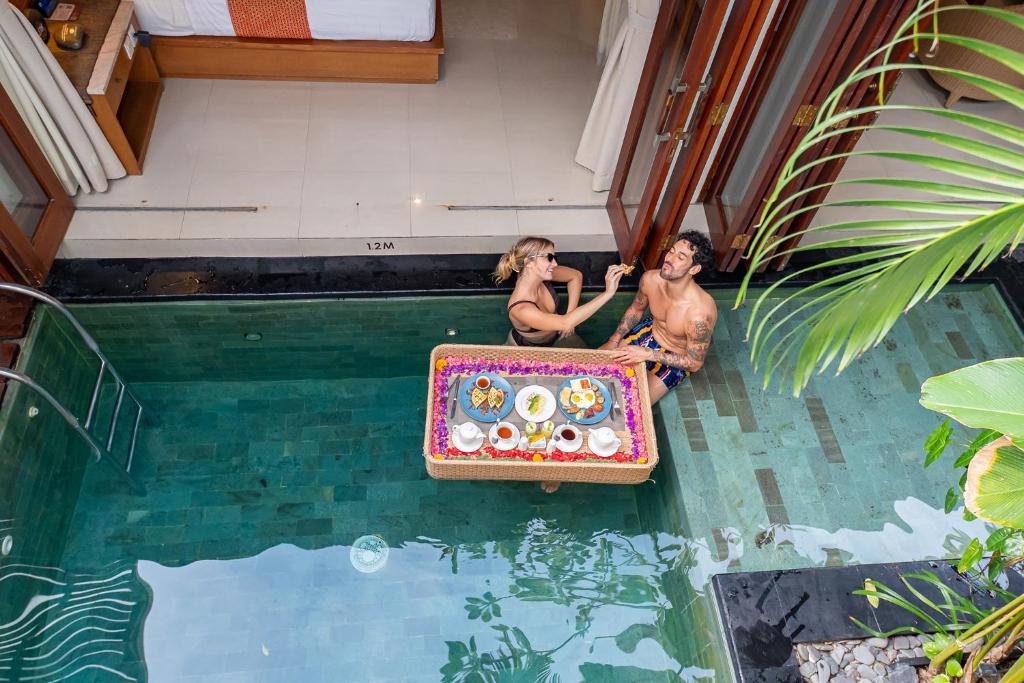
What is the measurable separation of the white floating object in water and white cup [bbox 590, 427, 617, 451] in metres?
1.36

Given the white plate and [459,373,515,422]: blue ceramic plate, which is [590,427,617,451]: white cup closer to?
the white plate

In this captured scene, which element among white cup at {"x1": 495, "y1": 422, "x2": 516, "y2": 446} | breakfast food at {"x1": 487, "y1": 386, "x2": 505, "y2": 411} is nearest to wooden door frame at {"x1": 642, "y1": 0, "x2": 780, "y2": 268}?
breakfast food at {"x1": 487, "y1": 386, "x2": 505, "y2": 411}

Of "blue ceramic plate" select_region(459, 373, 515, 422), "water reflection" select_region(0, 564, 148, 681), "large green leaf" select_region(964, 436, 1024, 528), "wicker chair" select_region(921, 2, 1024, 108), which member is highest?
"large green leaf" select_region(964, 436, 1024, 528)

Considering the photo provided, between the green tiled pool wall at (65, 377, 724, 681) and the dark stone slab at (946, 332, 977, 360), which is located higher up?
the dark stone slab at (946, 332, 977, 360)

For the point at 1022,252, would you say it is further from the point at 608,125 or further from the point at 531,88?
the point at 531,88

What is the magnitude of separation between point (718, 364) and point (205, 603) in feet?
10.1

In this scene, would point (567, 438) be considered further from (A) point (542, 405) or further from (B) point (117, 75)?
(B) point (117, 75)

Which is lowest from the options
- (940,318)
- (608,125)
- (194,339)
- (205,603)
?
(205,603)

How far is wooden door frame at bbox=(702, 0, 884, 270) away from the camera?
3209 millimetres

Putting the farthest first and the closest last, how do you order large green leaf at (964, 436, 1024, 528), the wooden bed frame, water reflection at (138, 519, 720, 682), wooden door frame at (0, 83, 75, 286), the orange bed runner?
the wooden bed frame
the orange bed runner
wooden door frame at (0, 83, 75, 286)
water reflection at (138, 519, 720, 682)
large green leaf at (964, 436, 1024, 528)

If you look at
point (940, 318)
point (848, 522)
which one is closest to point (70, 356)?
point (848, 522)

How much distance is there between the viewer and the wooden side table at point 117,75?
409cm

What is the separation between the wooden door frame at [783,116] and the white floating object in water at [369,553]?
261cm

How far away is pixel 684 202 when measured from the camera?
151 inches
